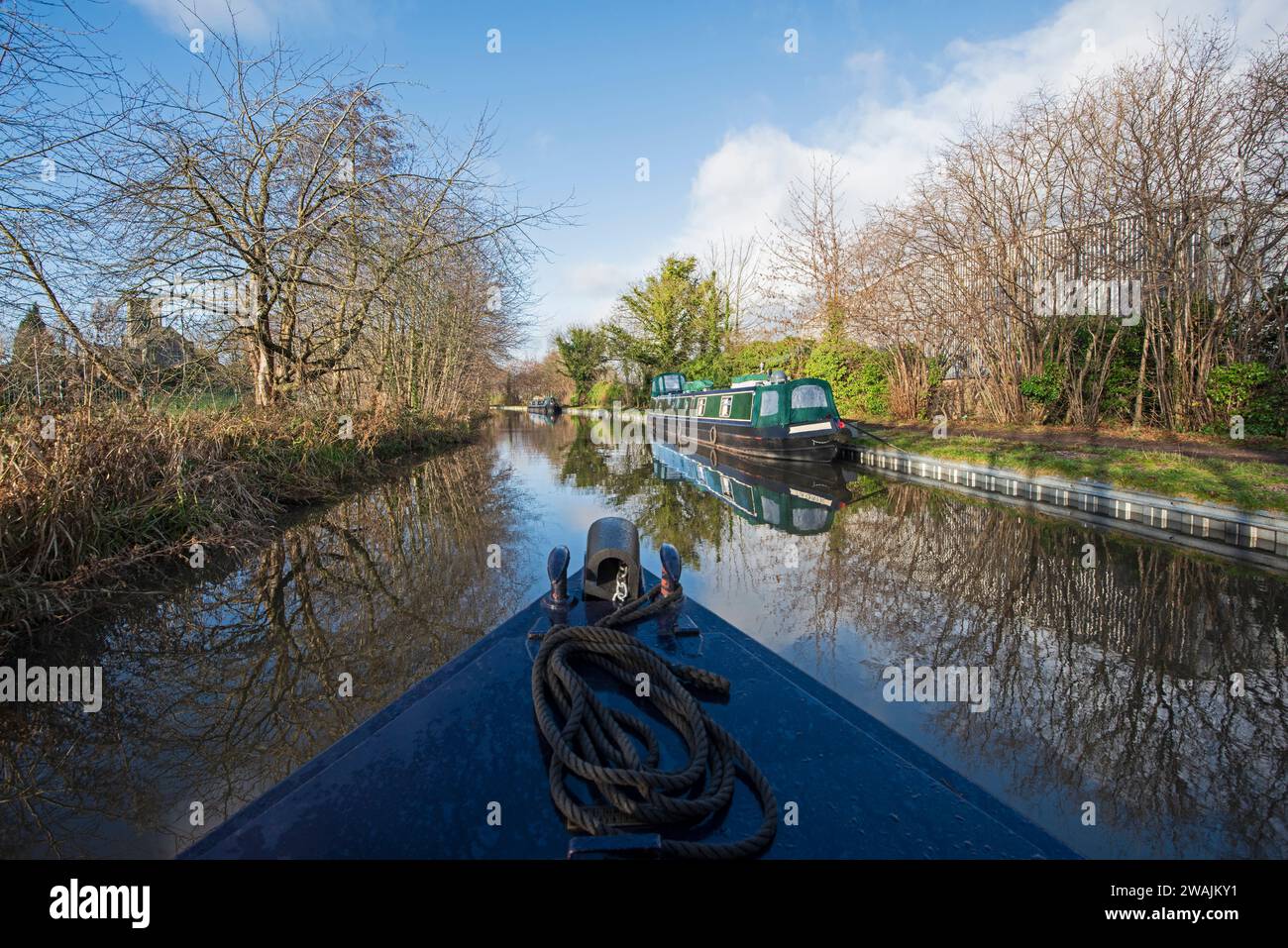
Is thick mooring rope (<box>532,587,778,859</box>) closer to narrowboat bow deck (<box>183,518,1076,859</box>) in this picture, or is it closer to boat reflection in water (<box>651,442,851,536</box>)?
narrowboat bow deck (<box>183,518,1076,859</box>)

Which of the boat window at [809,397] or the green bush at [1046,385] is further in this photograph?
the boat window at [809,397]

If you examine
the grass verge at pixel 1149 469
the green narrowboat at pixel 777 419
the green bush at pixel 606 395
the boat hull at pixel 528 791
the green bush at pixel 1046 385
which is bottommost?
the boat hull at pixel 528 791

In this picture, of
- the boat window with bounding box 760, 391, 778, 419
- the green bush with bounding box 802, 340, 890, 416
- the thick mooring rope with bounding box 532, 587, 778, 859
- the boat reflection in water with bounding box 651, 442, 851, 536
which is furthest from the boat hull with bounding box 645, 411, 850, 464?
the thick mooring rope with bounding box 532, 587, 778, 859

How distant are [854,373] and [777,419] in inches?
290

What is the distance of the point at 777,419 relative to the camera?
13.2m

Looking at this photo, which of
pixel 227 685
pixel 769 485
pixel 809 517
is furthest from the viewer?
pixel 769 485

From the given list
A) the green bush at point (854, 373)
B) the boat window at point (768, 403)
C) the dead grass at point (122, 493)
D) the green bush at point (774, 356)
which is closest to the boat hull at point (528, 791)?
the dead grass at point (122, 493)

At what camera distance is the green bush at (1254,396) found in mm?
8914

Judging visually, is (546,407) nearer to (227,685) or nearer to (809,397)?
(809,397)

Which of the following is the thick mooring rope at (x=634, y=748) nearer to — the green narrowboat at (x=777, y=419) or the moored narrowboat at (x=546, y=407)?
the green narrowboat at (x=777, y=419)

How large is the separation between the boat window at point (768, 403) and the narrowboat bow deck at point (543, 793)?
1158 cm

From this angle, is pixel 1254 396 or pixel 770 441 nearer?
pixel 1254 396

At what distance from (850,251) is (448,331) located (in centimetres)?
1354

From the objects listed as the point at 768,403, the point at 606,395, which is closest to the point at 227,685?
the point at 768,403
